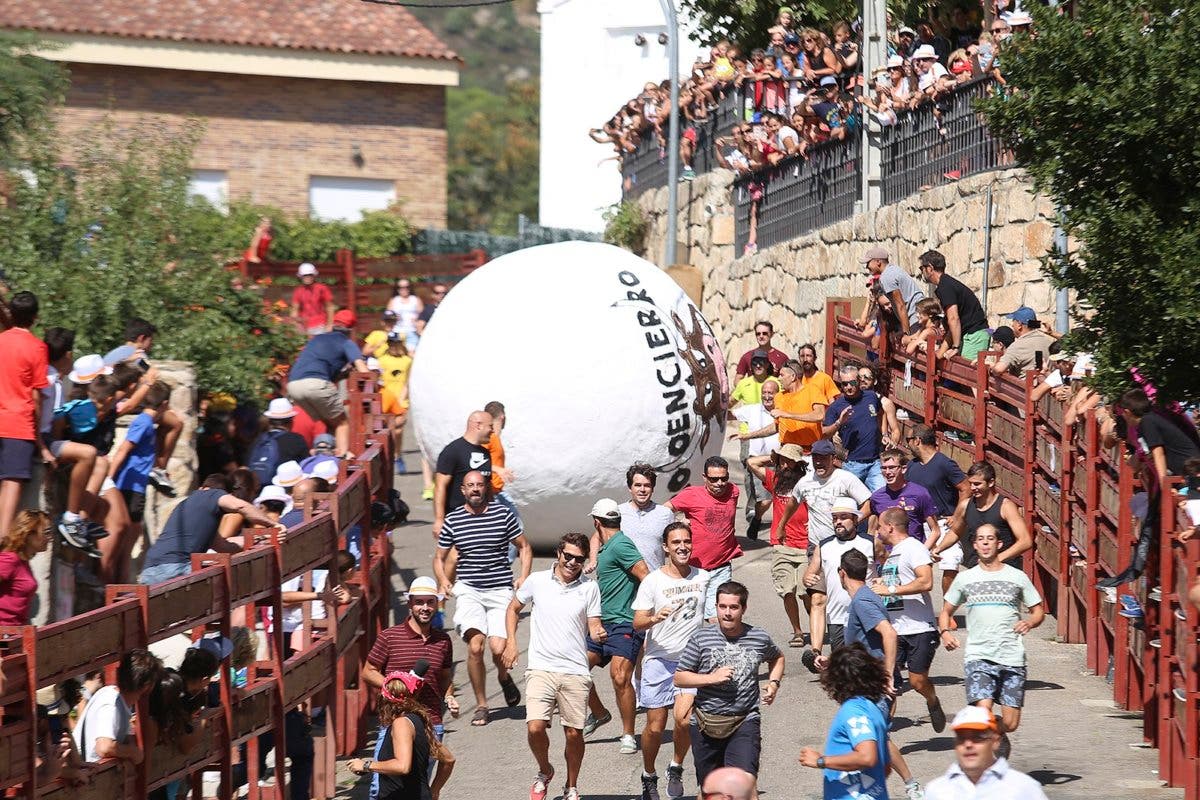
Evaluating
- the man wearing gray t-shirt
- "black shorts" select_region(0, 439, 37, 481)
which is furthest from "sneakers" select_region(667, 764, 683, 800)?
"black shorts" select_region(0, 439, 37, 481)

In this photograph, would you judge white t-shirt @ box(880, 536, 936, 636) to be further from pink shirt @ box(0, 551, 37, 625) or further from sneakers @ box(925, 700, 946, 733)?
pink shirt @ box(0, 551, 37, 625)

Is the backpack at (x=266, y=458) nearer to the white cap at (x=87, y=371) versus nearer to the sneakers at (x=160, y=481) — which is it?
the sneakers at (x=160, y=481)

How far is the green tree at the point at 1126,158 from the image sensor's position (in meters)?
9.61

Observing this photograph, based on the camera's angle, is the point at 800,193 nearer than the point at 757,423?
No

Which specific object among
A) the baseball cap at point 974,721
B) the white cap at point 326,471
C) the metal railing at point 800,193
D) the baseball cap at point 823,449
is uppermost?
the metal railing at point 800,193

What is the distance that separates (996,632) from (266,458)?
283 inches

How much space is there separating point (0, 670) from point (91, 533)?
536cm

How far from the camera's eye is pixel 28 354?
11.3 metres

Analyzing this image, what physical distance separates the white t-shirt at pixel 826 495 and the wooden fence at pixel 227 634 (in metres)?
3.27

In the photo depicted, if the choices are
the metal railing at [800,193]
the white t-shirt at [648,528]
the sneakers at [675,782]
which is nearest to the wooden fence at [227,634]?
the white t-shirt at [648,528]

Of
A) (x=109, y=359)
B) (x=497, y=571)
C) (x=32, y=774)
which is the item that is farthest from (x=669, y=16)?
(x=32, y=774)

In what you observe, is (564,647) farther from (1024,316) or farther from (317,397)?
(317,397)

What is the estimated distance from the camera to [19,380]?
11273mm

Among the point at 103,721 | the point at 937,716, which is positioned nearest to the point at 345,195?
the point at 937,716
